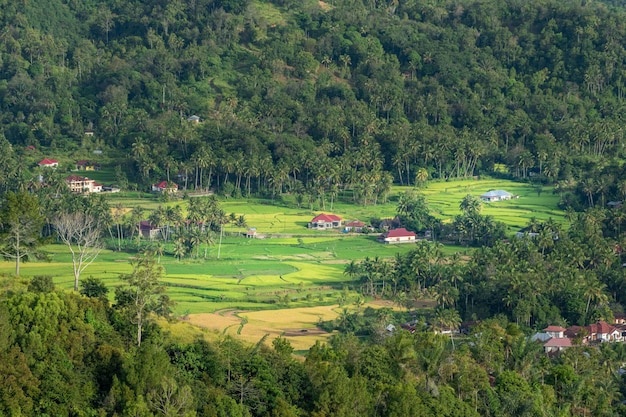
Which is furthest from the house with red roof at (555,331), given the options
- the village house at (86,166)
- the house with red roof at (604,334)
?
the village house at (86,166)

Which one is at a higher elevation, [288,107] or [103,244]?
[288,107]

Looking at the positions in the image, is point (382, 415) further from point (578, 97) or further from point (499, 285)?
point (578, 97)

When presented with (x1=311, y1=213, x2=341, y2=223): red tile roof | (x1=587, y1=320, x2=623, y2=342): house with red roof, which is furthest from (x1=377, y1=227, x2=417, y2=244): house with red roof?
(x1=587, y1=320, x2=623, y2=342): house with red roof

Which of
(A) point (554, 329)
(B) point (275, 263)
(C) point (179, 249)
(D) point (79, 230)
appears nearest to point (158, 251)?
(C) point (179, 249)

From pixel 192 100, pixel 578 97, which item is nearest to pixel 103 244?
pixel 192 100

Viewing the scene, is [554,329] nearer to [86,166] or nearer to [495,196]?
[495,196]

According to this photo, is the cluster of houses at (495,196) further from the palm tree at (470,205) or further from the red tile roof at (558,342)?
the red tile roof at (558,342)

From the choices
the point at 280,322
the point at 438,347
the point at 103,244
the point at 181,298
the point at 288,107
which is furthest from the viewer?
the point at 288,107
